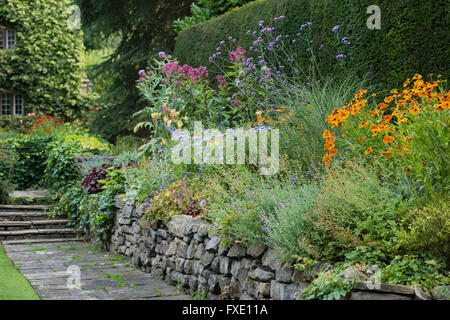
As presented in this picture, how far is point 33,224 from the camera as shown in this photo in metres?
8.69

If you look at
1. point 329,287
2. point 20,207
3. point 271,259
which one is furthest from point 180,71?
point 329,287

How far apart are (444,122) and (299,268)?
1.42 m

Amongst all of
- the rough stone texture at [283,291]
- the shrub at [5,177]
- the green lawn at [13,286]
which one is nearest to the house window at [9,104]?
the shrub at [5,177]

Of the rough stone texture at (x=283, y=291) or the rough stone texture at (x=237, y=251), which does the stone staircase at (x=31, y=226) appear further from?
the rough stone texture at (x=283, y=291)

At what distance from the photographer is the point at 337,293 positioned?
2.97 m

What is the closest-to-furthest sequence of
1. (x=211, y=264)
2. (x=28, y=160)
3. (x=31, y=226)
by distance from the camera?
1. (x=211, y=264)
2. (x=31, y=226)
3. (x=28, y=160)

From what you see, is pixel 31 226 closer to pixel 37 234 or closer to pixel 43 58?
pixel 37 234

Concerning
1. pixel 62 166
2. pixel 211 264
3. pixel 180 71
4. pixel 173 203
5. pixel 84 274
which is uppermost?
pixel 180 71

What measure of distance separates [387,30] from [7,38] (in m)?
14.0

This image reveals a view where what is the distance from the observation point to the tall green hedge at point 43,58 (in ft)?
51.8

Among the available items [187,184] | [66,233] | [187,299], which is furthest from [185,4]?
[187,299]

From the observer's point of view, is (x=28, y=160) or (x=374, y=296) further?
(x=28, y=160)

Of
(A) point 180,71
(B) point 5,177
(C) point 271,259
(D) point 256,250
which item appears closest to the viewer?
(C) point 271,259

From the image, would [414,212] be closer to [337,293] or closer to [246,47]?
[337,293]
